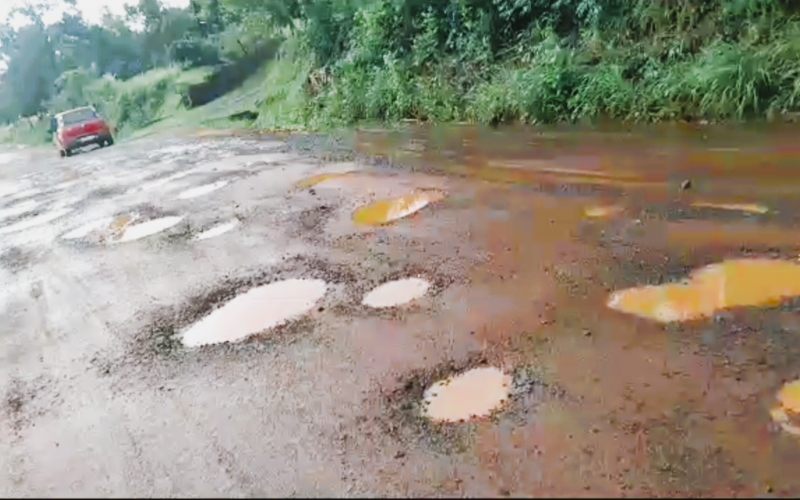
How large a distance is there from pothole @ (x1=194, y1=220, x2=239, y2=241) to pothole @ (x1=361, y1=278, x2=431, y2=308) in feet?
9.67

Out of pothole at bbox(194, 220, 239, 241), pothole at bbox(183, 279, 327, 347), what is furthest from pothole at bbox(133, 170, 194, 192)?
pothole at bbox(183, 279, 327, 347)

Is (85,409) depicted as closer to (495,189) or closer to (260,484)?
(260,484)

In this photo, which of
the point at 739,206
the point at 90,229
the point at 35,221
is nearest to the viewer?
the point at 739,206

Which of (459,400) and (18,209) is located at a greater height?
(459,400)

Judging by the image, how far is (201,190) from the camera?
34.7ft

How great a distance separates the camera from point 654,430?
314cm

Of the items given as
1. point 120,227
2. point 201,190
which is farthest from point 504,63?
point 120,227

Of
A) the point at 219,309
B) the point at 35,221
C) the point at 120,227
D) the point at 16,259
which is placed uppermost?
the point at 219,309

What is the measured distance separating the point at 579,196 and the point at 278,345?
11.3 ft

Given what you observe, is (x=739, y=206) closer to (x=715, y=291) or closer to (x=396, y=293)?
(x=715, y=291)

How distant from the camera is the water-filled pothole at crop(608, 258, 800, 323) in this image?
13.9 ft

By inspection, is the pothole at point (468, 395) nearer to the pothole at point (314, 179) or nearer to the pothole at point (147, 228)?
the pothole at point (147, 228)

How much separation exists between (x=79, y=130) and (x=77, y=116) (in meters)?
0.90

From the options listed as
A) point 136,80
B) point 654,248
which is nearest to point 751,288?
point 654,248
